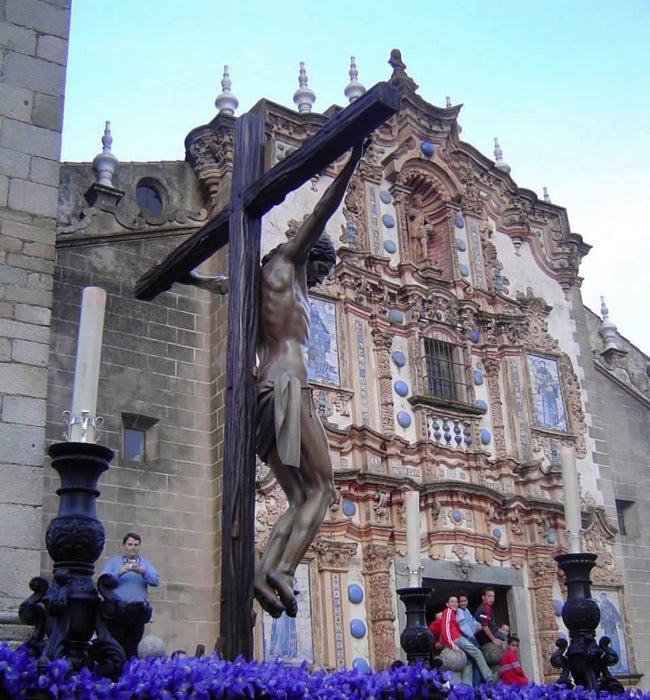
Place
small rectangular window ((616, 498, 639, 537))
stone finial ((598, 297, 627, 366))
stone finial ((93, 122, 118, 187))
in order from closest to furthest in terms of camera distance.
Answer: stone finial ((93, 122, 118, 187)) < small rectangular window ((616, 498, 639, 537)) < stone finial ((598, 297, 627, 366))

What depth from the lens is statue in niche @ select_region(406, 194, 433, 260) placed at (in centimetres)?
1645

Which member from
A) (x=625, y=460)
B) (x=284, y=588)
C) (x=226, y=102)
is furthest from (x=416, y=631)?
(x=625, y=460)

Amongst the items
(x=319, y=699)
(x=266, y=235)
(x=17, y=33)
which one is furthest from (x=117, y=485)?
(x=319, y=699)

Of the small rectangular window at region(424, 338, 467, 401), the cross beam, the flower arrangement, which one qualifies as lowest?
the flower arrangement

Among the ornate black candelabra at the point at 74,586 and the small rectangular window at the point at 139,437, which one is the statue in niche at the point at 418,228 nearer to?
the small rectangular window at the point at 139,437

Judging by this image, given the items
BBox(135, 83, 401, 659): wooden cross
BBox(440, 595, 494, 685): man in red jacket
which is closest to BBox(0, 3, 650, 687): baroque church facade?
BBox(440, 595, 494, 685): man in red jacket

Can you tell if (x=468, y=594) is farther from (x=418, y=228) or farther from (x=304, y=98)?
(x=304, y=98)

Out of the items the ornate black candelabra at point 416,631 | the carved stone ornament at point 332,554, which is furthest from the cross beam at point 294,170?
the carved stone ornament at point 332,554

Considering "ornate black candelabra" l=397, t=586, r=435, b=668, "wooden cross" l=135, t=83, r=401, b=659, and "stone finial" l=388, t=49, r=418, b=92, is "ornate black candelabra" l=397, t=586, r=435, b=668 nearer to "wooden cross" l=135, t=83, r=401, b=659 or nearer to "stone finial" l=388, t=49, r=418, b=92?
"wooden cross" l=135, t=83, r=401, b=659

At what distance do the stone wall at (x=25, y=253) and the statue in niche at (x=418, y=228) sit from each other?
8649 millimetres

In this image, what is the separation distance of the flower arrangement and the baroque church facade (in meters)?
5.31

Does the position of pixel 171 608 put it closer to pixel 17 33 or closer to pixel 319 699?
pixel 17 33

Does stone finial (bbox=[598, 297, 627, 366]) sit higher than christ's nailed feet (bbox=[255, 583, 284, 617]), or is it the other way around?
stone finial (bbox=[598, 297, 627, 366])

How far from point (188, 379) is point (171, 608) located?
2.95 m
